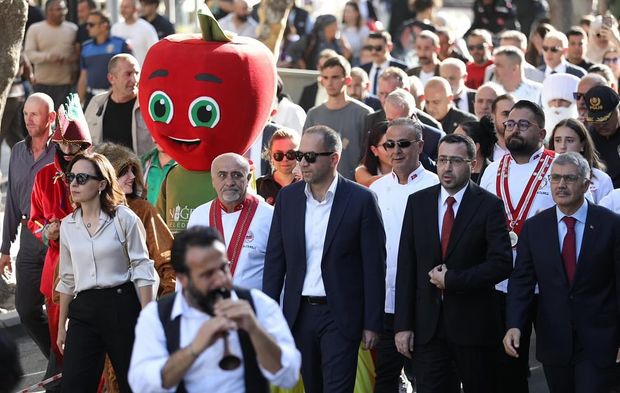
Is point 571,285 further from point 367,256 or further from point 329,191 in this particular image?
point 329,191

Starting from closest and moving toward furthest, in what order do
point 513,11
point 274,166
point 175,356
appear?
point 175,356, point 274,166, point 513,11

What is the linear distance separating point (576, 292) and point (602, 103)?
3.19m

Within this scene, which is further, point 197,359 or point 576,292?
point 576,292

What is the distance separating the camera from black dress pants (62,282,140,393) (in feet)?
28.2

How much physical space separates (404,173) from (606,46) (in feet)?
30.7

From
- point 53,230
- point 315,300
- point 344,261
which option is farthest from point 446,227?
point 53,230

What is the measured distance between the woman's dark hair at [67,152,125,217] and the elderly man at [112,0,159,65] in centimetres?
959

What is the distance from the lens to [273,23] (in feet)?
60.3

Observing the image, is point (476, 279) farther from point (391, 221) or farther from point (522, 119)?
point (522, 119)

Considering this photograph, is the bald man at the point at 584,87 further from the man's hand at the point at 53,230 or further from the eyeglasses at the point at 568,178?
the man's hand at the point at 53,230

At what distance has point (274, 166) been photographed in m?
11.1

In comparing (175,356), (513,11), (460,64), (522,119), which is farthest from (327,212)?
(513,11)

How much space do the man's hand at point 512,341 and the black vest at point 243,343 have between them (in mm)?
2769

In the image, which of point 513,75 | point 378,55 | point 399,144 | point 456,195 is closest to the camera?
point 456,195
